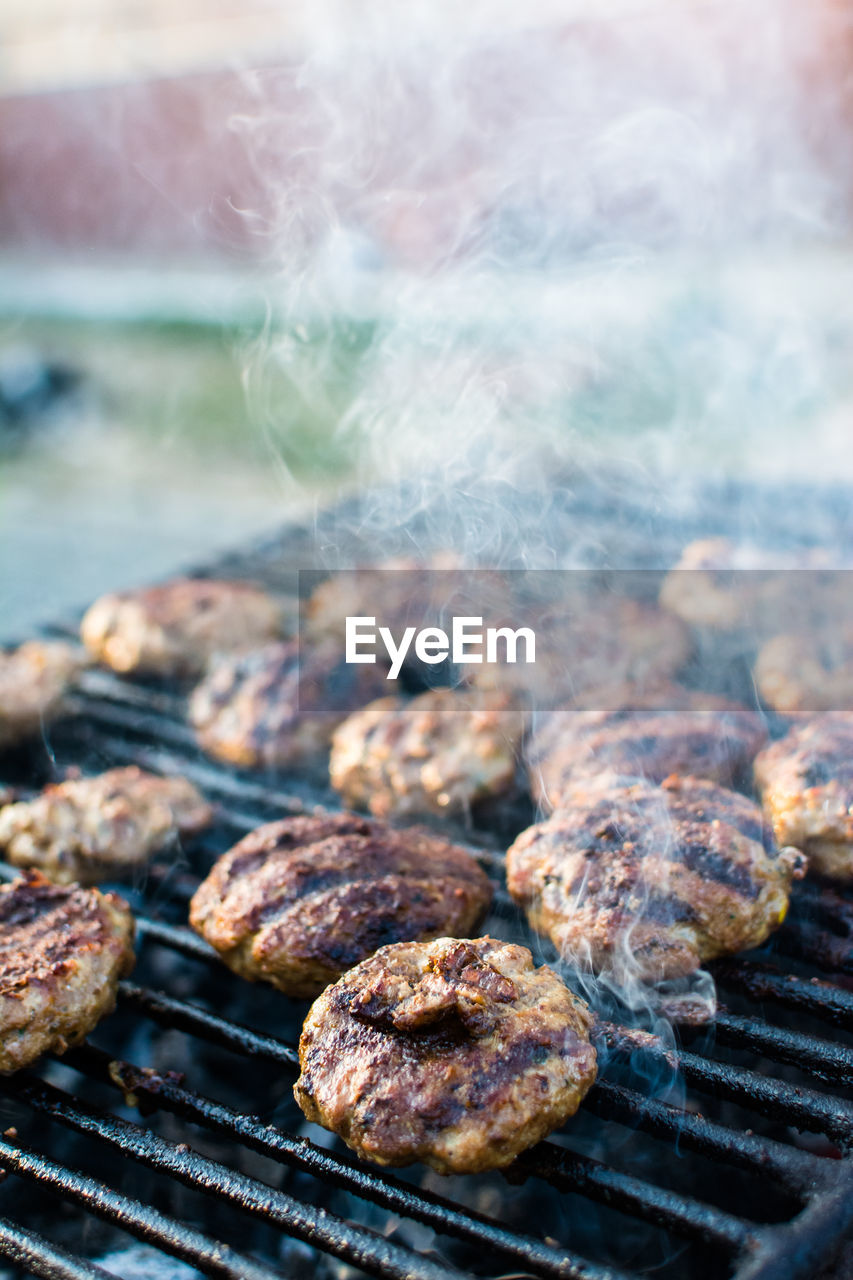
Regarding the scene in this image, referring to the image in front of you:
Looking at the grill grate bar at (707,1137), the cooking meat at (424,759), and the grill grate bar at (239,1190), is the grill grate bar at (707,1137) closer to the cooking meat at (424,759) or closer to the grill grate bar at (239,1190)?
the grill grate bar at (239,1190)

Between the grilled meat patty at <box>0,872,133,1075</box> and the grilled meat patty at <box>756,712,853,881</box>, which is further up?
the grilled meat patty at <box>756,712,853,881</box>

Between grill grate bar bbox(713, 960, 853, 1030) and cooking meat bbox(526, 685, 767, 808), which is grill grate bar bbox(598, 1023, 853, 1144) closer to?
grill grate bar bbox(713, 960, 853, 1030)

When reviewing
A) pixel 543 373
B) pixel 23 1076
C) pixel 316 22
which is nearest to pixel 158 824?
pixel 23 1076

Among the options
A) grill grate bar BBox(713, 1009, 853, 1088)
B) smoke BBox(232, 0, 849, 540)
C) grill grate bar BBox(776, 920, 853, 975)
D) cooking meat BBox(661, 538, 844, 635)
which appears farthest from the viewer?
smoke BBox(232, 0, 849, 540)

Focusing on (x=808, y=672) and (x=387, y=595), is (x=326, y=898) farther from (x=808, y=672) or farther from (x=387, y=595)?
(x=387, y=595)

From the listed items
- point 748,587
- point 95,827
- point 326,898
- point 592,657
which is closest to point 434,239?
point 748,587

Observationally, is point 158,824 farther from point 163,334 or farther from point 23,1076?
point 163,334

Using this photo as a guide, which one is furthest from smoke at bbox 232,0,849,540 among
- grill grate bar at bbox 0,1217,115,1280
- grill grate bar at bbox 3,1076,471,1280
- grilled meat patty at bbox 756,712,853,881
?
grill grate bar at bbox 0,1217,115,1280
